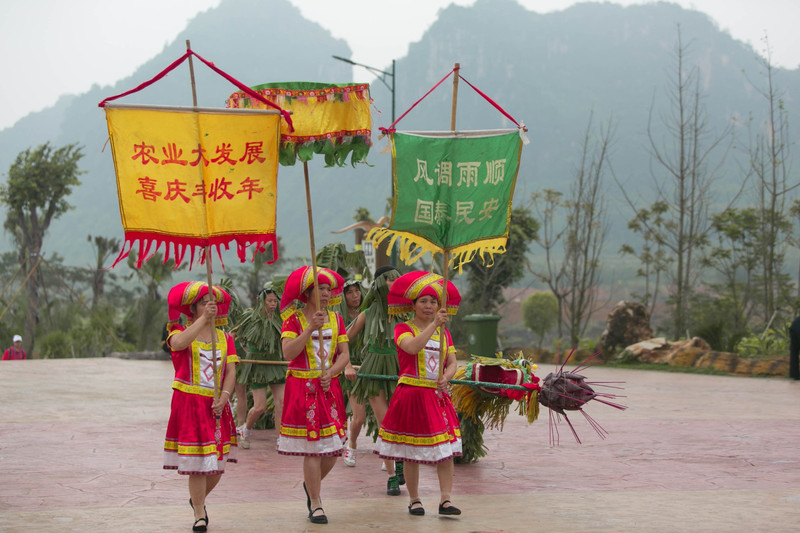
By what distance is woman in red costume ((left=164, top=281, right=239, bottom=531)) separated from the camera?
5387mm

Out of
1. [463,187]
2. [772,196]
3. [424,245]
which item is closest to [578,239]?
[772,196]

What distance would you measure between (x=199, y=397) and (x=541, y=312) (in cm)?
3742

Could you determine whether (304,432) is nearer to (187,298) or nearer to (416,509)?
(416,509)

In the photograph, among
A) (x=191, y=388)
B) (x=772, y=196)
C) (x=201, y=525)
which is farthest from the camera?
(x=772, y=196)

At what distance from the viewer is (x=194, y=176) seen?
220 inches

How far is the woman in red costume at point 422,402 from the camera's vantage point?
5.84 meters

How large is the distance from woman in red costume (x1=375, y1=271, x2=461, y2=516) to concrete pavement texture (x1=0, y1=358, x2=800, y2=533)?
346 mm

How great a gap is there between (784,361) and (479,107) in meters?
137

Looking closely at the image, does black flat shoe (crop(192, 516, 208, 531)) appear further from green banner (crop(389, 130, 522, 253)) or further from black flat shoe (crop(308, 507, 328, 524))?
green banner (crop(389, 130, 522, 253))

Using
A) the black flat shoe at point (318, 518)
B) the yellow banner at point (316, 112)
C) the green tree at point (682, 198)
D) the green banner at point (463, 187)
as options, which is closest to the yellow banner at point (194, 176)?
the yellow banner at point (316, 112)

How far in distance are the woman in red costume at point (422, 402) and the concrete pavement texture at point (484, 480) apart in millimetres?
346

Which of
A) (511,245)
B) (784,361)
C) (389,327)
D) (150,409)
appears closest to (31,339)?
(511,245)

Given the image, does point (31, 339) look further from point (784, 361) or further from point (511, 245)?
point (784, 361)

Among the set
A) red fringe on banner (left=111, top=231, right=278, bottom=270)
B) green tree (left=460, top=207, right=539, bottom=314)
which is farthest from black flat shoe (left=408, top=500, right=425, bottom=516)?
green tree (left=460, top=207, right=539, bottom=314)
